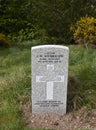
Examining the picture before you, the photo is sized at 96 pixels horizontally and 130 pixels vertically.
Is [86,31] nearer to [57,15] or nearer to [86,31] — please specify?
[86,31]

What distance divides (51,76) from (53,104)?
433mm

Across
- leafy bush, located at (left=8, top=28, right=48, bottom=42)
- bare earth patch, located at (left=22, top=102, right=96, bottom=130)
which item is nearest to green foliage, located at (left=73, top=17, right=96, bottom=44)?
leafy bush, located at (left=8, top=28, right=48, bottom=42)

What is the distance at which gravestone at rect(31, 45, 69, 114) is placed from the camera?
16.9 feet

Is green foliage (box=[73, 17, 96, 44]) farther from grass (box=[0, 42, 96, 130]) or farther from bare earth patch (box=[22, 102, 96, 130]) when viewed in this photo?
bare earth patch (box=[22, 102, 96, 130])

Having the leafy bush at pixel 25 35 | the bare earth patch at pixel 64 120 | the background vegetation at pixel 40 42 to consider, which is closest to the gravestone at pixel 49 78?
the bare earth patch at pixel 64 120

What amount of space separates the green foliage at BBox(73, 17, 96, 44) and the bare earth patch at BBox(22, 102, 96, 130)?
17.0 ft

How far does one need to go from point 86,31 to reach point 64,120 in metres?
5.42

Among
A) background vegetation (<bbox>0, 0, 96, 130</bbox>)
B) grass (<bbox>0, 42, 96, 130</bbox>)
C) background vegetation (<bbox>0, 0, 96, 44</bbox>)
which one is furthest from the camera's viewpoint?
background vegetation (<bbox>0, 0, 96, 44</bbox>)

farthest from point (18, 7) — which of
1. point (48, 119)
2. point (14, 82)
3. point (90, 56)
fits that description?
point (48, 119)

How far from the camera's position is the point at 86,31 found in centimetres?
1039

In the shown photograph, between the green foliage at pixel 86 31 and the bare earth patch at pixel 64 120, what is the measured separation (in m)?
5.17

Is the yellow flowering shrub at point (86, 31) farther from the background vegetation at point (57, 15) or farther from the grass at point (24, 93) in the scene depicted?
the grass at point (24, 93)

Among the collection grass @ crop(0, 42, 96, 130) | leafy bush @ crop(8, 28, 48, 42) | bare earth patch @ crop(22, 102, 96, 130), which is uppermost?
leafy bush @ crop(8, 28, 48, 42)

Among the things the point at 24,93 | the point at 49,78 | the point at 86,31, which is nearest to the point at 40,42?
the point at 86,31
